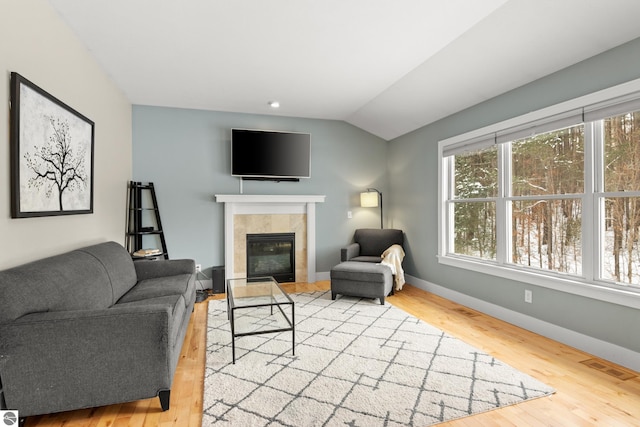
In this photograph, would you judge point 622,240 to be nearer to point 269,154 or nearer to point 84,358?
point 84,358

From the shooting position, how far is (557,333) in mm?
2867

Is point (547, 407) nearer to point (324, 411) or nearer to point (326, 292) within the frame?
point (324, 411)

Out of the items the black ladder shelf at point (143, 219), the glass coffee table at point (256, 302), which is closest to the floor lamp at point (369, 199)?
the glass coffee table at point (256, 302)

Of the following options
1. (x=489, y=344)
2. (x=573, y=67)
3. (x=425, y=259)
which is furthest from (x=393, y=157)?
(x=489, y=344)

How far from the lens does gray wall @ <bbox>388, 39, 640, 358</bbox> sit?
2453mm

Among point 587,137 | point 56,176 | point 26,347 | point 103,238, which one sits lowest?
point 26,347

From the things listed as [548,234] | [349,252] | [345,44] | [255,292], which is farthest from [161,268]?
[548,234]

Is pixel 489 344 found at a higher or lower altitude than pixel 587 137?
lower

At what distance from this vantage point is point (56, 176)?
244cm

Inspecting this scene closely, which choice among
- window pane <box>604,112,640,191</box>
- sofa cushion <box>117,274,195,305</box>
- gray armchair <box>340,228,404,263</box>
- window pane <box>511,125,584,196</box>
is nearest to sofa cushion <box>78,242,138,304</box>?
sofa cushion <box>117,274,195,305</box>

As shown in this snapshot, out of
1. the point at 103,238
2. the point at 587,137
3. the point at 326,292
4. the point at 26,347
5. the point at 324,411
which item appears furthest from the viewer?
the point at 326,292

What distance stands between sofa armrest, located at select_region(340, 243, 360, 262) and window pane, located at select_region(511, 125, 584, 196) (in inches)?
83.8

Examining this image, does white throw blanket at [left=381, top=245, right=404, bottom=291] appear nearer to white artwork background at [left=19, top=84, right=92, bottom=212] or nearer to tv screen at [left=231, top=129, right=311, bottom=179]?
tv screen at [left=231, top=129, right=311, bottom=179]

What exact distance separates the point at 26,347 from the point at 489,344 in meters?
3.13
